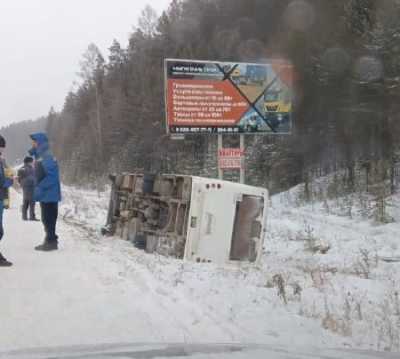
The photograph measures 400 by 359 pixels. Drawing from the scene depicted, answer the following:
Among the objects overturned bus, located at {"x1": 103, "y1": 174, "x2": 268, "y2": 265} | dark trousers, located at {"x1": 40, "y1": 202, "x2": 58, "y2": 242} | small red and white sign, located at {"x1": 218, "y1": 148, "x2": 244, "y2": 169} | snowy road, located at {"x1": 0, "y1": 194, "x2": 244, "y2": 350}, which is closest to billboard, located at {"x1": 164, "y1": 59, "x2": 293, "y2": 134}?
small red and white sign, located at {"x1": 218, "y1": 148, "x2": 244, "y2": 169}

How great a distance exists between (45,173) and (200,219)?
2.44 m

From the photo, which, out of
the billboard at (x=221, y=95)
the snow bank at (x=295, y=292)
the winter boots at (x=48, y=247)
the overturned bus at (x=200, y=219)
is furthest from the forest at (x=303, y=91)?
the winter boots at (x=48, y=247)

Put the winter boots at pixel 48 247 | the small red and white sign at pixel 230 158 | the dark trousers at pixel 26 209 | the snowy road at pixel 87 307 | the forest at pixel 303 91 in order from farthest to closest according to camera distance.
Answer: the forest at pixel 303 91 → the dark trousers at pixel 26 209 → the small red and white sign at pixel 230 158 → the winter boots at pixel 48 247 → the snowy road at pixel 87 307

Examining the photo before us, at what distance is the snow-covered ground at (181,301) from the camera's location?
4.70 metres

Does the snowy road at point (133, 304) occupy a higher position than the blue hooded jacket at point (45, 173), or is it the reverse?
the blue hooded jacket at point (45, 173)

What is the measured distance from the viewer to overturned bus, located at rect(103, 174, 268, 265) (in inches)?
337

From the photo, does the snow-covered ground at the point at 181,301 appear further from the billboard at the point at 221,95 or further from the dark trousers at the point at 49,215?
the billboard at the point at 221,95

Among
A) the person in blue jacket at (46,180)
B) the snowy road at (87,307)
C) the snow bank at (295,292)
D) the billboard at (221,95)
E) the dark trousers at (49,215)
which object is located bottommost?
the snowy road at (87,307)

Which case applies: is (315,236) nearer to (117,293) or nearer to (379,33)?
(117,293)

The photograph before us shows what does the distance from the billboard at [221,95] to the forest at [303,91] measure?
4256 millimetres

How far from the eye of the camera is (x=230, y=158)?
1435cm

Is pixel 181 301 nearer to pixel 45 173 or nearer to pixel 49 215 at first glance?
pixel 49 215

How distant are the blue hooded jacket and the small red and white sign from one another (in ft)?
20.6

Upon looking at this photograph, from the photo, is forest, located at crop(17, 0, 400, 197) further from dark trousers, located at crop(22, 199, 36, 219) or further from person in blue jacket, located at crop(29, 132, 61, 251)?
person in blue jacket, located at crop(29, 132, 61, 251)
